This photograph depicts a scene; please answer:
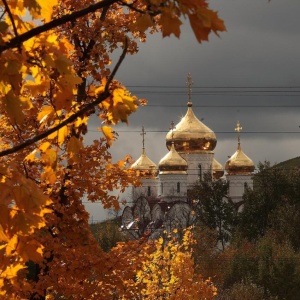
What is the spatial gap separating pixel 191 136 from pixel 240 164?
6336 mm

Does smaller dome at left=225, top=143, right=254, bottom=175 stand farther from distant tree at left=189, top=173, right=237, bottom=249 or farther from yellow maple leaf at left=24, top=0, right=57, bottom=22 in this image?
yellow maple leaf at left=24, top=0, right=57, bottom=22

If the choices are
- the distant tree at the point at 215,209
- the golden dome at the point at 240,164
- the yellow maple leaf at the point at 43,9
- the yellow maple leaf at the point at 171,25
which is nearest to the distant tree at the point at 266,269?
the distant tree at the point at 215,209

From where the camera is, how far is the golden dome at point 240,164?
76.0 metres

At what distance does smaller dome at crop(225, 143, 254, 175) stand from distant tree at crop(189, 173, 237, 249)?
676 cm

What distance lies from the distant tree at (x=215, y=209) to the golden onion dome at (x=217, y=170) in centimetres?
769

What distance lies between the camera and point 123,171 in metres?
11.3

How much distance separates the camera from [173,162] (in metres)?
71.8

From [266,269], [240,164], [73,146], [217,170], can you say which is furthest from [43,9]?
[217,170]

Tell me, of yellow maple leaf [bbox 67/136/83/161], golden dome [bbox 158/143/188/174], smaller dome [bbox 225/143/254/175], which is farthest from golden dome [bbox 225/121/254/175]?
yellow maple leaf [bbox 67/136/83/161]

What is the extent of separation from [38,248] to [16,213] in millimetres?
425

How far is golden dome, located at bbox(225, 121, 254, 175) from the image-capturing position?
249ft

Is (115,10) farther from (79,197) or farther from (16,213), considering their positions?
(16,213)

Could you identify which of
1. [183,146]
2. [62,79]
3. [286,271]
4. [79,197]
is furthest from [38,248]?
[183,146]

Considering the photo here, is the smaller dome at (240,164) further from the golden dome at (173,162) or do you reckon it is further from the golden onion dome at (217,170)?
the golden dome at (173,162)
